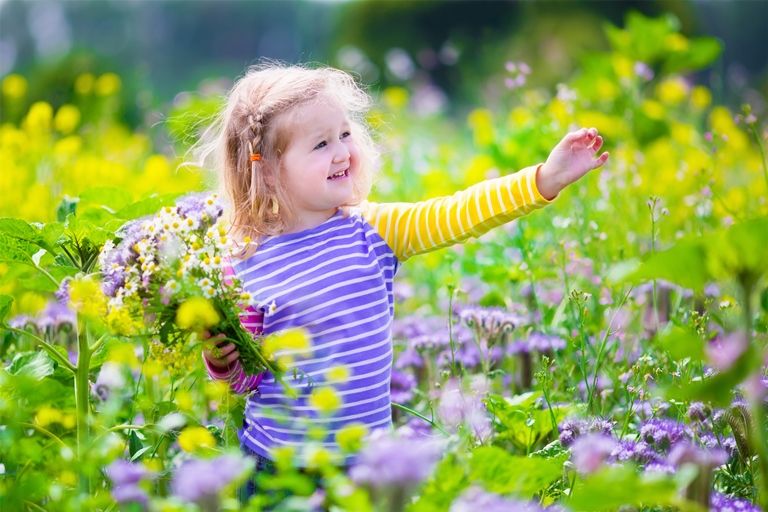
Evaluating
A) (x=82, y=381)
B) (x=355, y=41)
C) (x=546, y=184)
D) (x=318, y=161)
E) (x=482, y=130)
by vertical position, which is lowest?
(x=355, y=41)

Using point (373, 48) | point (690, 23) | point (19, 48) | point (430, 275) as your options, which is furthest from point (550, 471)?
point (19, 48)

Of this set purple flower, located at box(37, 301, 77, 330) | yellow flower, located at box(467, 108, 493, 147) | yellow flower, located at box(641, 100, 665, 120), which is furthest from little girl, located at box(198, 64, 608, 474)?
yellow flower, located at box(641, 100, 665, 120)

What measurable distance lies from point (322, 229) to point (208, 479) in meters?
1.08

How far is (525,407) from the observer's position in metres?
2.38

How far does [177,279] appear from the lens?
184 centimetres

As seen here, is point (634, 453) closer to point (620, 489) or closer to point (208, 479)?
point (620, 489)

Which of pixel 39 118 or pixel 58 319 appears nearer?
pixel 58 319

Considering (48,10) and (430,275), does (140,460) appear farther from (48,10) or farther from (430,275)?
(48,10)

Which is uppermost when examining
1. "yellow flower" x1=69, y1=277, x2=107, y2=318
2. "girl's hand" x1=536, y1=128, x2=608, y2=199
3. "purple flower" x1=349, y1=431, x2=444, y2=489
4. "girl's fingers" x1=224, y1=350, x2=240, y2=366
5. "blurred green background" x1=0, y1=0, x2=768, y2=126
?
"girl's hand" x1=536, y1=128, x2=608, y2=199

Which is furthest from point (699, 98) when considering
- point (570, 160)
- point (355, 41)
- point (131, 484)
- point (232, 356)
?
point (355, 41)

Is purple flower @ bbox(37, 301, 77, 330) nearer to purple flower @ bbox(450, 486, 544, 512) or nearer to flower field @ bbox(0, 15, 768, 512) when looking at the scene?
flower field @ bbox(0, 15, 768, 512)

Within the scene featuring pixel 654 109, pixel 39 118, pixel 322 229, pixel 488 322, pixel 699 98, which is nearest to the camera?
pixel 322 229

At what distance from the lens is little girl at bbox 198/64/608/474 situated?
2.15m

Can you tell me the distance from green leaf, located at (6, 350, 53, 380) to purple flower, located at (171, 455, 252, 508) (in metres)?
0.93
